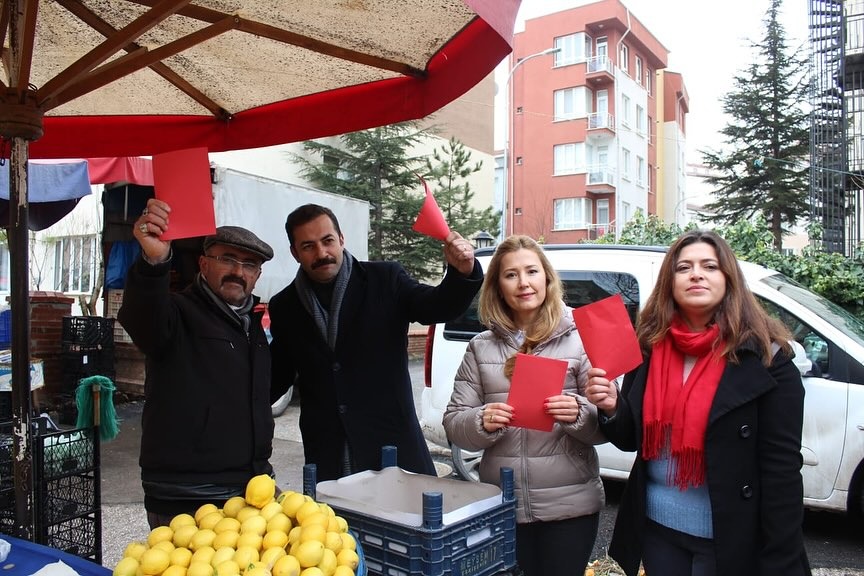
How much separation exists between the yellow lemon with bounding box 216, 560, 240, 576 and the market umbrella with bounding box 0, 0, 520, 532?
119 centimetres

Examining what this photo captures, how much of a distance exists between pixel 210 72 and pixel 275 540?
2216 mm

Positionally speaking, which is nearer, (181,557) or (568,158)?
(181,557)

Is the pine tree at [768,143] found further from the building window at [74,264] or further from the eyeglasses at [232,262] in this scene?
the eyeglasses at [232,262]

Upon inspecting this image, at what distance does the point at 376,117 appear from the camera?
2977 millimetres

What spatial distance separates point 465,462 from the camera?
549 cm

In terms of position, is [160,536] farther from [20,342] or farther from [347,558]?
[20,342]

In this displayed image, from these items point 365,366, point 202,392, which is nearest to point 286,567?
point 202,392

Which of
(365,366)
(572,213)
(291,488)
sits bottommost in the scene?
(291,488)

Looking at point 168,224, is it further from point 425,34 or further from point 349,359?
point 425,34

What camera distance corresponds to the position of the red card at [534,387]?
196 centimetres

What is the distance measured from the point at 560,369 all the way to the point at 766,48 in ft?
100

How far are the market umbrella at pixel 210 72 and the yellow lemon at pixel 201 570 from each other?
3.71ft

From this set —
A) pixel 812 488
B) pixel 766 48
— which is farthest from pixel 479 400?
pixel 766 48

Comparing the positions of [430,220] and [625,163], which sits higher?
[625,163]
